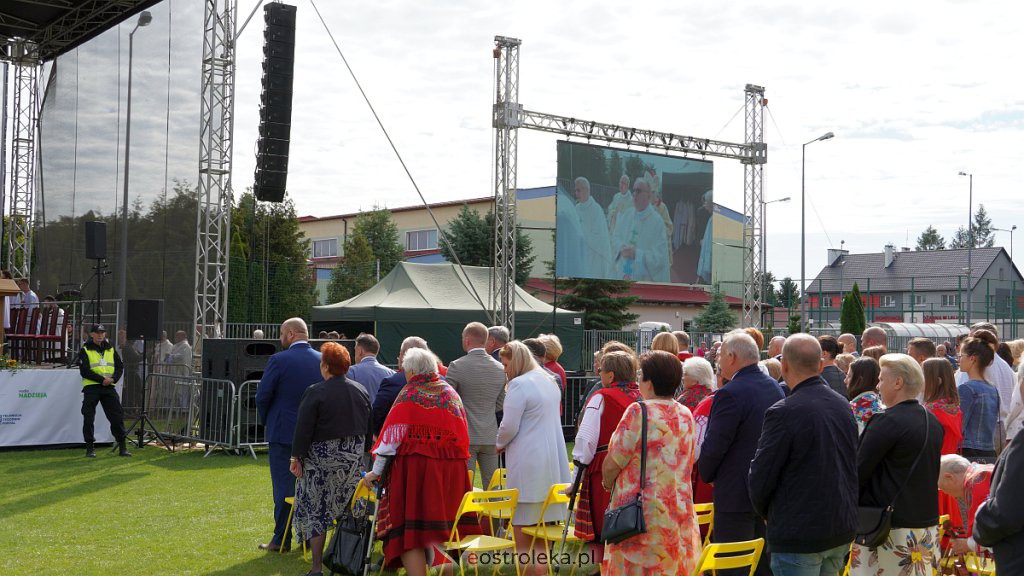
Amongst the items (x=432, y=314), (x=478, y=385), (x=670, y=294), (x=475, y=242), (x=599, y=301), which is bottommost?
(x=478, y=385)

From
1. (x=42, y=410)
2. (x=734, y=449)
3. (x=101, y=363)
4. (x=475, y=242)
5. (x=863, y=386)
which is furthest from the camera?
(x=475, y=242)

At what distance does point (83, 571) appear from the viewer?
21.5 ft

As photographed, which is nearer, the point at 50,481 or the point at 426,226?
the point at 50,481

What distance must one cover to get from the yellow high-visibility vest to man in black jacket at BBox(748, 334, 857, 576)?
1100 cm

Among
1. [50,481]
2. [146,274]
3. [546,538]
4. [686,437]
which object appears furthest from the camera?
[146,274]

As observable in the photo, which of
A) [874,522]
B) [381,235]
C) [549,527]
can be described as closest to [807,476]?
[874,522]

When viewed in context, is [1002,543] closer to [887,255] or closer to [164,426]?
[164,426]

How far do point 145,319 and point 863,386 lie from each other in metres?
10.9

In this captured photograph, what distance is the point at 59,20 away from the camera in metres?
19.9

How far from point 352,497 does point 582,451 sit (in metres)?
1.95

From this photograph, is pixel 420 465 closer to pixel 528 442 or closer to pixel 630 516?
pixel 528 442

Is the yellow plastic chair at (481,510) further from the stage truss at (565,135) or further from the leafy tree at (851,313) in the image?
the leafy tree at (851,313)

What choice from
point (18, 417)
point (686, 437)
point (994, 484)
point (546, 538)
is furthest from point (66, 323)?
point (994, 484)

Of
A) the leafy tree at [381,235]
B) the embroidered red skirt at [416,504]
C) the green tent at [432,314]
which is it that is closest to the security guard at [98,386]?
the green tent at [432,314]
